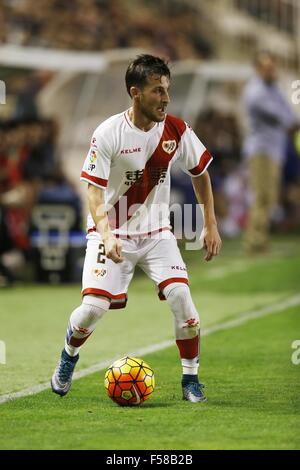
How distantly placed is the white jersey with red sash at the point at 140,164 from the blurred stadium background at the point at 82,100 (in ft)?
28.2

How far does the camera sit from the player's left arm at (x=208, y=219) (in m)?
7.91

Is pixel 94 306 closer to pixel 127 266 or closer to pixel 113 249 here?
pixel 127 266

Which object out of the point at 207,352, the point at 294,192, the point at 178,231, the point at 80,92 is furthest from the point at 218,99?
the point at 207,352

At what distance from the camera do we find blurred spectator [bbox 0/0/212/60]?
2280 cm

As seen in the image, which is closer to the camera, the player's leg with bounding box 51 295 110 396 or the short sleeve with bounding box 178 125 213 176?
the player's leg with bounding box 51 295 110 396

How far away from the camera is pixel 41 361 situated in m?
9.80

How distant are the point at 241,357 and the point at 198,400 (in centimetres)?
237

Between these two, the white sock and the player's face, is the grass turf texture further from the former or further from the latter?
the player's face

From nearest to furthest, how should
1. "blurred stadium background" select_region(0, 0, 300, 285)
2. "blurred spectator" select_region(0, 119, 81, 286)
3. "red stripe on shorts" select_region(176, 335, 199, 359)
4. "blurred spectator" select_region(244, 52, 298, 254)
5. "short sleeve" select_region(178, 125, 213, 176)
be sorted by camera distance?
"red stripe on shorts" select_region(176, 335, 199, 359)
"short sleeve" select_region(178, 125, 213, 176)
"blurred spectator" select_region(0, 119, 81, 286)
"blurred stadium background" select_region(0, 0, 300, 285)
"blurred spectator" select_region(244, 52, 298, 254)

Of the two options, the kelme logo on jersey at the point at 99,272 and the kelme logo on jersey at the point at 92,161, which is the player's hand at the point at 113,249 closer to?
the kelme logo on jersey at the point at 99,272

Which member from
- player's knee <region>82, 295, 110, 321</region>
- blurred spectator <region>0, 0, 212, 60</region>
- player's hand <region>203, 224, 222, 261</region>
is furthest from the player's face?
blurred spectator <region>0, 0, 212, 60</region>

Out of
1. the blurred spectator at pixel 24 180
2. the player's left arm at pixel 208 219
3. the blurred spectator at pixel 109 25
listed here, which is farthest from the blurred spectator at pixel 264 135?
the player's left arm at pixel 208 219

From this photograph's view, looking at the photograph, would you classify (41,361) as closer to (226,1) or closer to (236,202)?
(236,202)

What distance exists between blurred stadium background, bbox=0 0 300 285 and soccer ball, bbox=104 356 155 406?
29.0 feet
